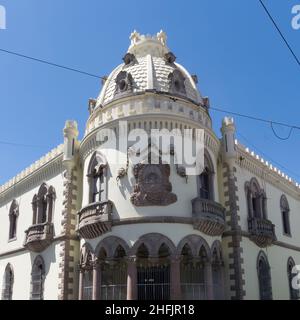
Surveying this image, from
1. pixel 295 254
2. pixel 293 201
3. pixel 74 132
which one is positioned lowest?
pixel 295 254

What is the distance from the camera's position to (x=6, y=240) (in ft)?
95.9

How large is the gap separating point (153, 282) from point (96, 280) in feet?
8.87

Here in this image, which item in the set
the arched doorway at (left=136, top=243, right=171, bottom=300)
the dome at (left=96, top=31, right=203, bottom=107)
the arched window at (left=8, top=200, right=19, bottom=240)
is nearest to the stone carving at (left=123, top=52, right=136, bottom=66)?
the dome at (left=96, top=31, right=203, bottom=107)

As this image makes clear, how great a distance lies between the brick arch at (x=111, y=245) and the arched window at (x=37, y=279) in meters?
5.68

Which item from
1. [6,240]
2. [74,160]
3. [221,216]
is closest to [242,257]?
[221,216]

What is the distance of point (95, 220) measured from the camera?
20.3m

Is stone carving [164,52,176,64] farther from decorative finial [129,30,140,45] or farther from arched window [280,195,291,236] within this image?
arched window [280,195,291,236]

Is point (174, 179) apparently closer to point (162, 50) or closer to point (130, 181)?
point (130, 181)

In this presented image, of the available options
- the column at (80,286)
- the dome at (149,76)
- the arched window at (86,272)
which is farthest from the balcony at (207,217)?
the column at (80,286)

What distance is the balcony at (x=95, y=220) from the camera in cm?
1998

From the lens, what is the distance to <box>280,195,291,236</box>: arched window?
28316 mm

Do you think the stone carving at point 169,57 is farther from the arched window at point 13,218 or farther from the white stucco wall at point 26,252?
the arched window at point 13,218

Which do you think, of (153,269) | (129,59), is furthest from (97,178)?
(129,59)
